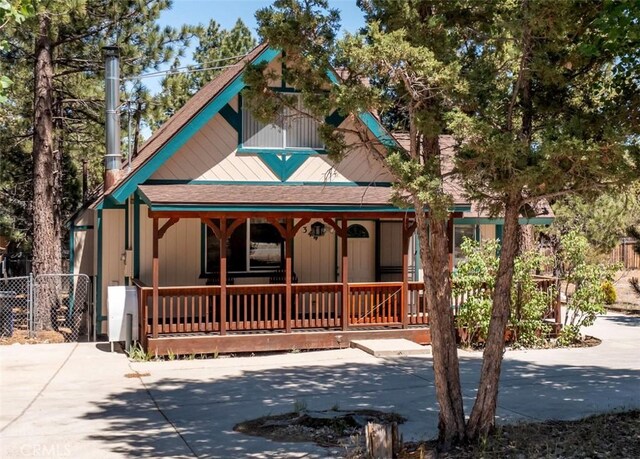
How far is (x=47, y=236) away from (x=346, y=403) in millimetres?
10066

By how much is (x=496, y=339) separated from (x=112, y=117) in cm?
1091

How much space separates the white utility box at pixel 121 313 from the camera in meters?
13.9

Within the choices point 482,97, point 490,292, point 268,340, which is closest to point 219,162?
point 268,340

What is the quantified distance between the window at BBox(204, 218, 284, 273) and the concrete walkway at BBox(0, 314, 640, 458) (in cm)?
283

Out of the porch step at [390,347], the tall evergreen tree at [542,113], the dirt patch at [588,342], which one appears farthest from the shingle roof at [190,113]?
the dirt patch at [588,342]

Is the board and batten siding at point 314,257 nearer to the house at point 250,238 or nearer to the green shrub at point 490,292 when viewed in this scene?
the house at point 250,238

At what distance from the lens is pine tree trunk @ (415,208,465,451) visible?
7.50 m

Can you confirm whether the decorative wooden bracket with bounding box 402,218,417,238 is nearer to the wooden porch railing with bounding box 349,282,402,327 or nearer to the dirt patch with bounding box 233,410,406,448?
the wooden porch railing with bounding box 349,282,402,327

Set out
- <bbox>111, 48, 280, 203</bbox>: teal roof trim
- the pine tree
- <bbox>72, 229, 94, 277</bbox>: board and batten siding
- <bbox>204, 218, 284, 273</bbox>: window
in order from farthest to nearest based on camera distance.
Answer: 1. the pine tree
2. <bbox>72, 229, 94, 277</bbox>: board and batten siding
3. <bbox>204, 218, 284, 273</bbox>: window
4. <bbox>111, 48, 280, 203</bbox>: teal roof trim

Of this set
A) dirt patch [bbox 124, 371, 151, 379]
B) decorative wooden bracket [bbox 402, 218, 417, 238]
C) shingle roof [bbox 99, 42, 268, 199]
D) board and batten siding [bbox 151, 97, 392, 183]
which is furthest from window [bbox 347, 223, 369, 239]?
dirt patch [bbox 124, 371, 151, 379]

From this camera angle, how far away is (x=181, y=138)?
46.3 feet

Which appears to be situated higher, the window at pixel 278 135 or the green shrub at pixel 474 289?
the window at pixel 278 135

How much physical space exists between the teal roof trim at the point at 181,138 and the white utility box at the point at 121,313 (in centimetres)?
182

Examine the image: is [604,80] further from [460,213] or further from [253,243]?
[253,243]
